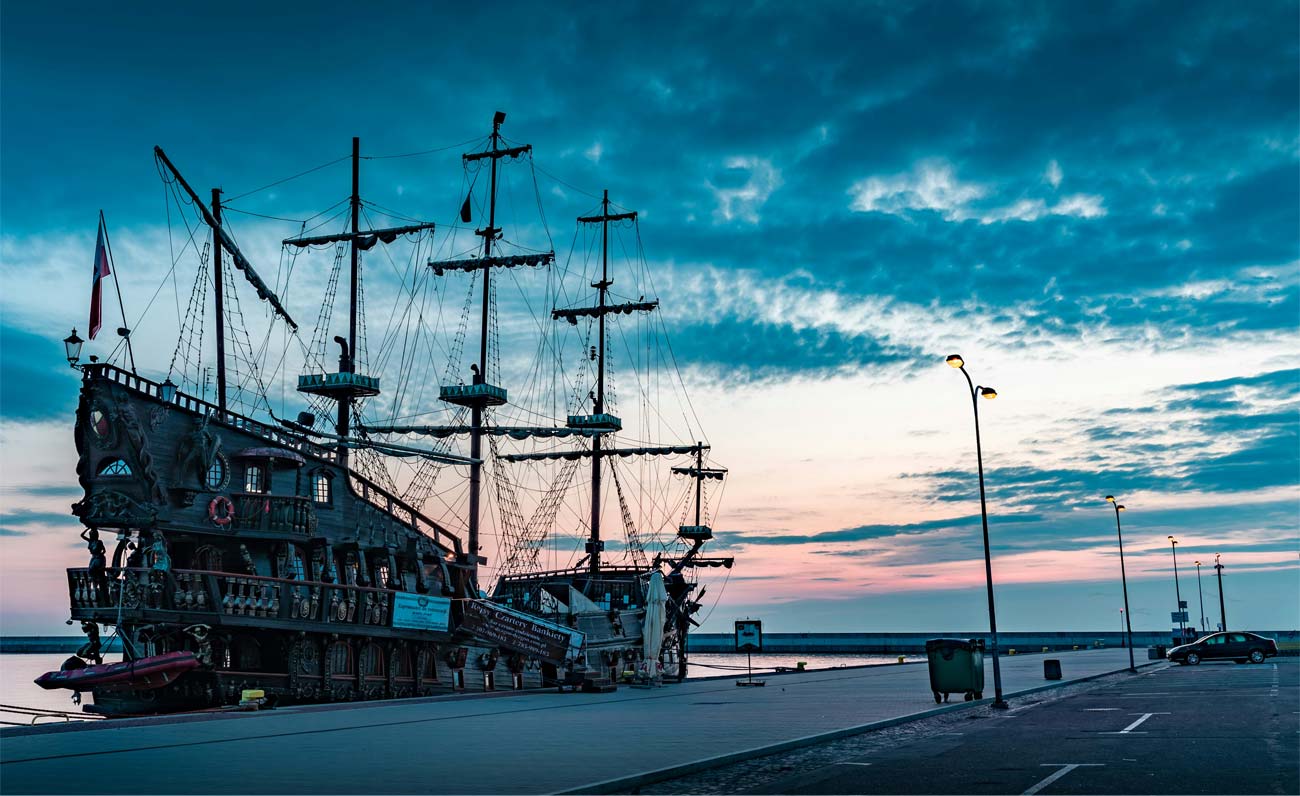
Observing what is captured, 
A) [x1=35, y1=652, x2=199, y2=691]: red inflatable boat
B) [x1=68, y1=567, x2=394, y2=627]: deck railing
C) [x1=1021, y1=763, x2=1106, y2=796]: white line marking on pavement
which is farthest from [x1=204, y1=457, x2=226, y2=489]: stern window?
[x1=1021, y1=763, x2=1106, y2=796]: white line marking on pavement

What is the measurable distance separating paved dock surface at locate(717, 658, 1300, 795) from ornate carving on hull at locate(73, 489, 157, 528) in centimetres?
1919

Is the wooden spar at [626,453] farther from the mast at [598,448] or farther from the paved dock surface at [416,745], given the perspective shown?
the paved dock surface at [416,745]

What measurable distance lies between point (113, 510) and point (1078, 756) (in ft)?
77.1

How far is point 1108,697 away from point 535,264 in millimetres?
33859

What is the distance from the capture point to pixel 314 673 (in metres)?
30.5

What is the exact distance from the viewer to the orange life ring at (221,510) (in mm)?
29125

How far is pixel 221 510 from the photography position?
29.4m

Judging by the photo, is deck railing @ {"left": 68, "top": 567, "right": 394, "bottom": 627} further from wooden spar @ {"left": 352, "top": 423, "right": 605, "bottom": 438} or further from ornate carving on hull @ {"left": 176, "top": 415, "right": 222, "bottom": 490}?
wooden spar @ {"left": 352, "top": 423, "right": 605, "bottom": 438}

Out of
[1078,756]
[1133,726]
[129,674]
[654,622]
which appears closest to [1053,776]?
[1078,756]

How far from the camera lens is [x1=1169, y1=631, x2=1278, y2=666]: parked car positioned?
52.3 meters

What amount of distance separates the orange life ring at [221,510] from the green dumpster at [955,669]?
63.3 feet

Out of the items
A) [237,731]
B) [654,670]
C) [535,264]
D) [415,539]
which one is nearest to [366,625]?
[415,539]

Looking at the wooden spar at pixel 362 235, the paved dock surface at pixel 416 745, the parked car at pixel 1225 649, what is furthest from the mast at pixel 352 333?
the parked car at pixel 1225 649

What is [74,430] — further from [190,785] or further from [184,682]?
[190,785]
